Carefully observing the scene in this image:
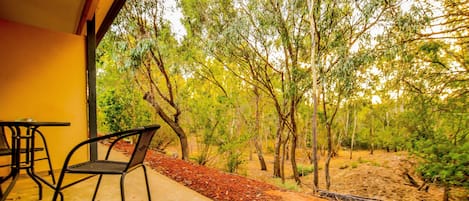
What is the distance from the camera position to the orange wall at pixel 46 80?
105 inches

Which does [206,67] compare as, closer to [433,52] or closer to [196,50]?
[196,50]

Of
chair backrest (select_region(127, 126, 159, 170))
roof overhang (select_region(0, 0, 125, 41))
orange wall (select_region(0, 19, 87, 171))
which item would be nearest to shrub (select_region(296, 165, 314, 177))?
orange wall (select_region(0, 19, 87, 171))

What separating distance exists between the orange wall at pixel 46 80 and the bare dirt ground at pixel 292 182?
1214mm

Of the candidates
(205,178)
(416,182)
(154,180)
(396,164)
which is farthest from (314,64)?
(396,164)

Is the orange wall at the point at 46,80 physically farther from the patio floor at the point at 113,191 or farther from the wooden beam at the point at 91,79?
the patio floor at the point at 113,191

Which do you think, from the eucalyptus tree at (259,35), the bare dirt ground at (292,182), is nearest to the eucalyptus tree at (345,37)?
the eucalyptus tree at (259,35)

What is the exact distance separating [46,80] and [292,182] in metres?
6.78

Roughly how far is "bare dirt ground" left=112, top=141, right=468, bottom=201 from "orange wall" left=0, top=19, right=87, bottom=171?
121 centimetres

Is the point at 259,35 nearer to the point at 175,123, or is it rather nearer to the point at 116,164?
the point at 175,123

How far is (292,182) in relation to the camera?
774 centimetres

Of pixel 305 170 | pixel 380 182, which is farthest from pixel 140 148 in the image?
pixel 305 170

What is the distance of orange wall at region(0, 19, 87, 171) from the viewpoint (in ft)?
8.73

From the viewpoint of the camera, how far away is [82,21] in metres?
2.94

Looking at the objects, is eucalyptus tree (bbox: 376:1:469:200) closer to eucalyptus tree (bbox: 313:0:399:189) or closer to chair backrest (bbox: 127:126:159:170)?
eucalyptus tree (bbox: 313:0:399:189)
